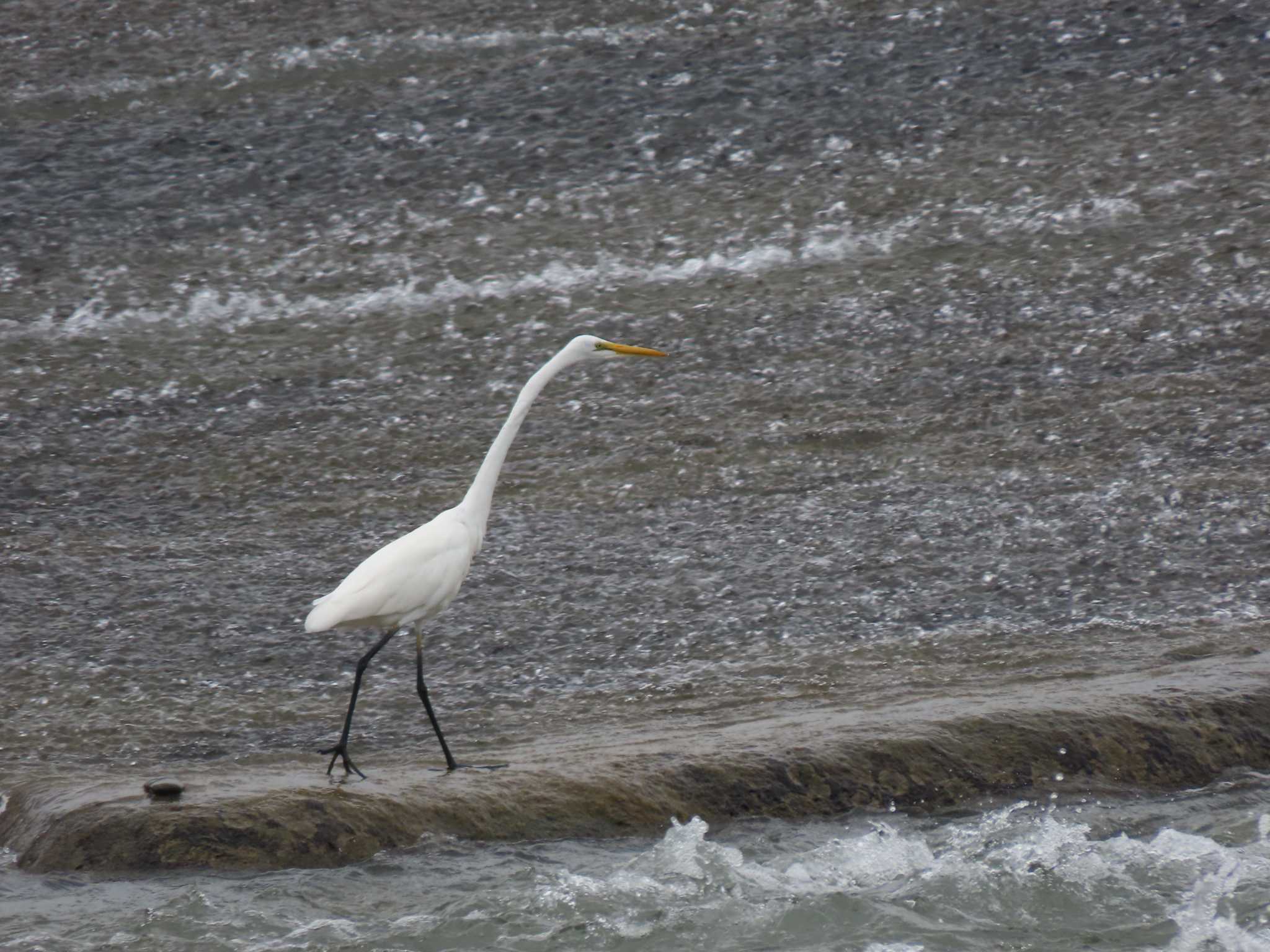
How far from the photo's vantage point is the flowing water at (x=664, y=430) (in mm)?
4508

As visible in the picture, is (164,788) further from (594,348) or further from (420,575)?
(594,348)

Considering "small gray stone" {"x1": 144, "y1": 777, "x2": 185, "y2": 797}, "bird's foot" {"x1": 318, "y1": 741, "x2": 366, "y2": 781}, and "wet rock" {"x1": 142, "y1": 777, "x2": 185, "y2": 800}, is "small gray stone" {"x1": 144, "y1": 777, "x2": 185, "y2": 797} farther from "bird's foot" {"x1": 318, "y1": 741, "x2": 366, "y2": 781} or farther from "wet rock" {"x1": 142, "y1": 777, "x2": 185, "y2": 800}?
"bird's foot" {"x1": 318, "y1": 741, "x2": 366, "y2": 781}

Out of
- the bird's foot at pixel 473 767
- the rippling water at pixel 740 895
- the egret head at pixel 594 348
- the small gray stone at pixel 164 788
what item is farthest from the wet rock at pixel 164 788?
the egret head at pixel 594 348

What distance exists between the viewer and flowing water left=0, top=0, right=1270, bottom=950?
4.51 metres

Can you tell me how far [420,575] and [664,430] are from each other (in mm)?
3524

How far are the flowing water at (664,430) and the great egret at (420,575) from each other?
22.1 inches

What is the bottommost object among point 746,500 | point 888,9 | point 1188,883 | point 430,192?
point 1188,883

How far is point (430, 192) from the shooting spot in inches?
435

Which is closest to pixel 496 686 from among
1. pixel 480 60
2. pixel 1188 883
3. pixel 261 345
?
pixel 1188 883

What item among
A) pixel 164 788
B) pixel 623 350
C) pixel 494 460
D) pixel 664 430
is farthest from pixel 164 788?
pixel 664 430

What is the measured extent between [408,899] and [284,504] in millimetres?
4051

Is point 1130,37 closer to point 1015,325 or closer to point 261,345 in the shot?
point 1015,325

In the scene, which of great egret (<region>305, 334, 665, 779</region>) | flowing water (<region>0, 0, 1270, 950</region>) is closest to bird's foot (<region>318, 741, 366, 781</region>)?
great egret (<region>305, 334, 665, 779</region>)

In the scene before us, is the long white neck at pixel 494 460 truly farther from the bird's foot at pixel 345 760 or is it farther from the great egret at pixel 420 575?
the bird's foot at pixel 345 760
